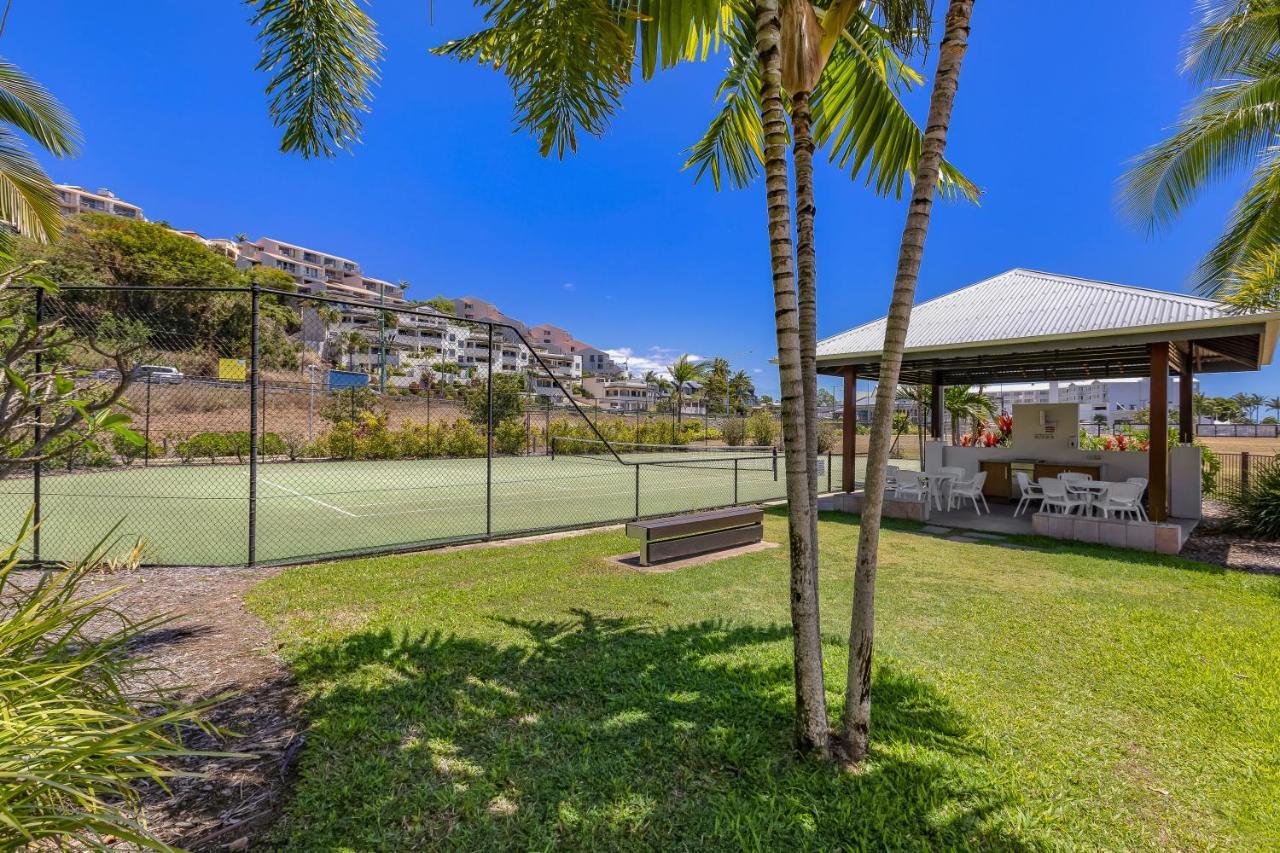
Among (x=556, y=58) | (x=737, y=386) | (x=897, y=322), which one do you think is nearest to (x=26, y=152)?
(x=556, y=58)

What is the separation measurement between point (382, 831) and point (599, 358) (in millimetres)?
117410

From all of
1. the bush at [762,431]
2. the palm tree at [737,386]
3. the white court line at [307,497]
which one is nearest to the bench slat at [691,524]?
the white court line at [307,497]

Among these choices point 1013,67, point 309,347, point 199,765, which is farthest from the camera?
point 309,347

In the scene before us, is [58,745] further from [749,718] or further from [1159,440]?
[1159,440]

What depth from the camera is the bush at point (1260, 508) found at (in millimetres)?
9375

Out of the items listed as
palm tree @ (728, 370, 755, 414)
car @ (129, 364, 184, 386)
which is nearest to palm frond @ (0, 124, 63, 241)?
car @ (129, 364, 184, 386)

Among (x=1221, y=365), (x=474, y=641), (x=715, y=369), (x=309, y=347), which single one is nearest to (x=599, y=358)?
(x=715, y=369)

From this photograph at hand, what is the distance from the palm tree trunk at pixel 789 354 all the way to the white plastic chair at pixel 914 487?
9931 mm

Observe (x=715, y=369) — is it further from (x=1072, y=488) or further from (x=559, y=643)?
(x=559, y=643)

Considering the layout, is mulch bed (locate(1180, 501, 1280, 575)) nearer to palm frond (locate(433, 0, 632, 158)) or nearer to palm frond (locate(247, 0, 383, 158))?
palm frond (locate(433, 0, 632, 158))

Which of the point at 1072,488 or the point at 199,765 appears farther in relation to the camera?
the point at 1072,488

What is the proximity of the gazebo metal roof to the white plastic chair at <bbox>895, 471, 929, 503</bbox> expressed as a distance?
2614 millimetres

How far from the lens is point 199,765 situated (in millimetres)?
2916

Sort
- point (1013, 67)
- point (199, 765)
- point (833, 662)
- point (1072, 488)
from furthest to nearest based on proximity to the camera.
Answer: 1. point (1072, 488)
2. point (1013, 67)
3. point (833, 662)
4. point (199, 765)
